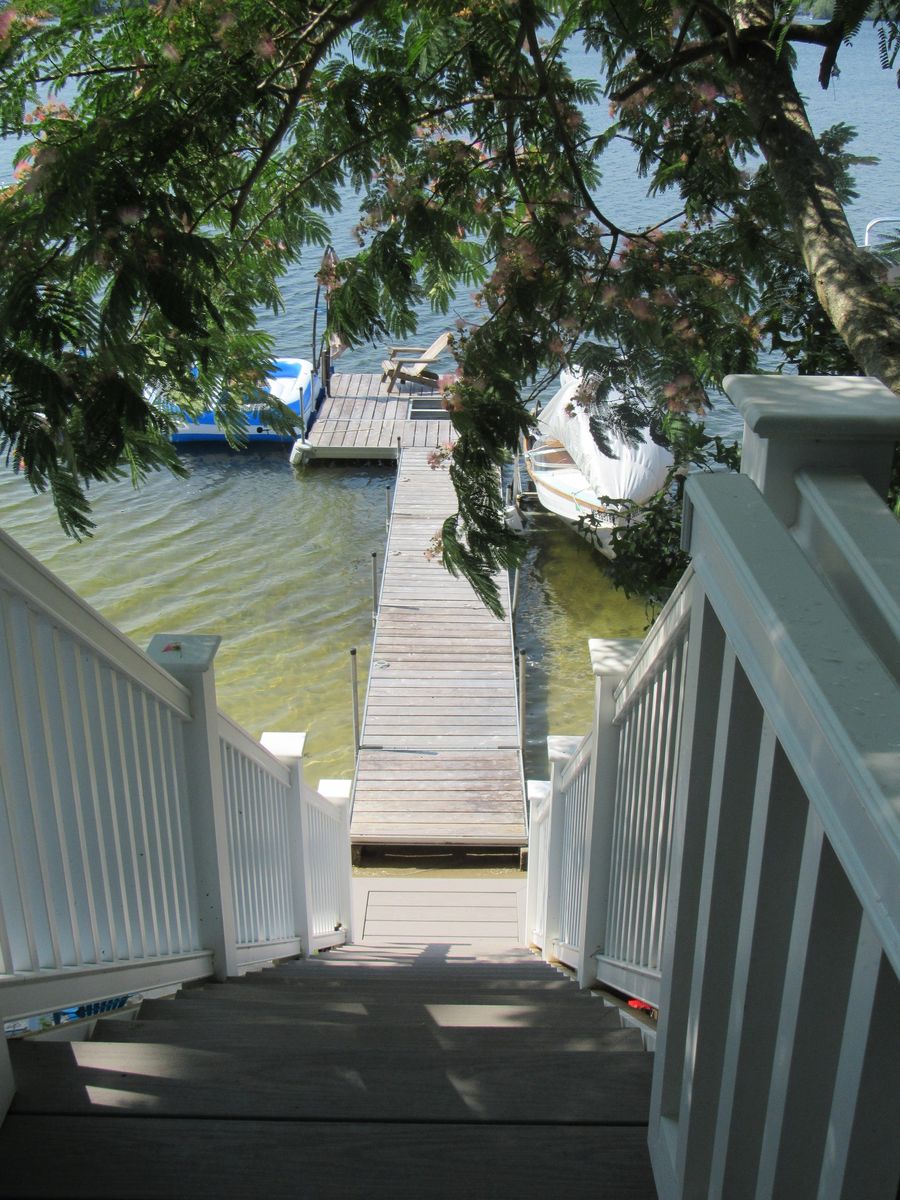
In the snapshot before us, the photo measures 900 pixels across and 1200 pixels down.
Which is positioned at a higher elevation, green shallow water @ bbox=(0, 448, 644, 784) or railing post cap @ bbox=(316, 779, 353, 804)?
railing post cap @ bbox=(316, 779, 353, 804)

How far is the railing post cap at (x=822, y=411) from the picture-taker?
1132mm

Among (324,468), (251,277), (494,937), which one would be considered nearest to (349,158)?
(251,277)

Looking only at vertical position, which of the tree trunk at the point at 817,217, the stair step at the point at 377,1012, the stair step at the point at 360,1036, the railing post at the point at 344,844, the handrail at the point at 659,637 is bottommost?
the railing post at the point at 344,844

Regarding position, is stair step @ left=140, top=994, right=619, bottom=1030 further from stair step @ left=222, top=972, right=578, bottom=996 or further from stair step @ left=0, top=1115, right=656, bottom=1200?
stair step @ left=0, top=1115, right=656, bottom=1200

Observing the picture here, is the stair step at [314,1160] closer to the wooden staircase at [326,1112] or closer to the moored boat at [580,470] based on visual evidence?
the wooden staircase at [326,1112]

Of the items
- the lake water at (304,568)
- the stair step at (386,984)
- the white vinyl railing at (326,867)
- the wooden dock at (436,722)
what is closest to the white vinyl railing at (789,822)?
the stair step at (386,984)

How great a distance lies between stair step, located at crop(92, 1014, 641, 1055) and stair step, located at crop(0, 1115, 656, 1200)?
361 mm

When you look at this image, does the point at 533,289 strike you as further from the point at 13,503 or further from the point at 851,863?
the point at 13,503

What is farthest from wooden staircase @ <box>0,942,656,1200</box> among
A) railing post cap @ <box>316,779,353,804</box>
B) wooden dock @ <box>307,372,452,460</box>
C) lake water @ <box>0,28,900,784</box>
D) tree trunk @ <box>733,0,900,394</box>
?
wooden dock @ <box>307,372,452,460</box>

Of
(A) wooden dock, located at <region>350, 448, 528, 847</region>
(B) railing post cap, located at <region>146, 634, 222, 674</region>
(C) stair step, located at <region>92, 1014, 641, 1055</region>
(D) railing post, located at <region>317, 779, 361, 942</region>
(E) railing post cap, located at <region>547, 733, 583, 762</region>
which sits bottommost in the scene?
(A) wooden dock, located at <region>350, 448, 528, 847</region>

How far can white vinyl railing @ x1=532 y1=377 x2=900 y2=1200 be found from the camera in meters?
0.80

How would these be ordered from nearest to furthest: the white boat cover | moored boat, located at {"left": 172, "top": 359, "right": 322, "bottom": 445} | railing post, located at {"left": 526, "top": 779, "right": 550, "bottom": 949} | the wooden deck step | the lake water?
the wooden deck step → railing post, located at {"left": 526, "top": 779, "right": 550, "bottom": 949} → the lake water → the white boat cover → moored boat, located at {"left": 172, "top": 359, "right": 322, "bottom": 445}

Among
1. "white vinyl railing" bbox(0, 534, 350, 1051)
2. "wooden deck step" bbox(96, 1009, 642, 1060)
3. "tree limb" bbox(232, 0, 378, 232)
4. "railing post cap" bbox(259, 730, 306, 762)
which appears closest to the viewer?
"white vinyl railing" bbox(0, 534, 350, 1051)

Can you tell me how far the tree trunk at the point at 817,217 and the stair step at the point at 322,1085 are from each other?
1661mm
